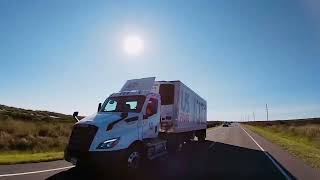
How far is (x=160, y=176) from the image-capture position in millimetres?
11516

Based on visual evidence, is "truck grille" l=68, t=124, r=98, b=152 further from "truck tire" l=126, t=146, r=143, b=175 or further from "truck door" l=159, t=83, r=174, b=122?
"truck door" l=159, t=83, r=174, b=122

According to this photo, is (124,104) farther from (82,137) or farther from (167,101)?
(167,101)

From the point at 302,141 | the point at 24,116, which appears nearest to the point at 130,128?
the point at 302,141

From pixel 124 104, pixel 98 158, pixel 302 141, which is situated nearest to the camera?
pixel 98 158

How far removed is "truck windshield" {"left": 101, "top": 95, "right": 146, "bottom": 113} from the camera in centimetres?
1339

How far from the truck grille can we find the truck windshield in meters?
2.18

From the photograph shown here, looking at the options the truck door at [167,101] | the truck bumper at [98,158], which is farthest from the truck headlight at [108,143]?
the truck door at [167,101]

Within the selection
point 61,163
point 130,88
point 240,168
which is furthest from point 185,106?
point 61,163

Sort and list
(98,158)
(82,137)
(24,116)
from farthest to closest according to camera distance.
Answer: (24,116) → (82,137) → (98,158)

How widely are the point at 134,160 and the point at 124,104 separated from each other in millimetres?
2490

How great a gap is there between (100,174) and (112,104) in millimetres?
3239

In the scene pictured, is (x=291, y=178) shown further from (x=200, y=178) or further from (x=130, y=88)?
(x=130, y=88)

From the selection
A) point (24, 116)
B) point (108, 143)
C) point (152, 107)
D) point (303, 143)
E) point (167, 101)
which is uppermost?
point (24, 116)

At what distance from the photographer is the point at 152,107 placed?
14.3 m
